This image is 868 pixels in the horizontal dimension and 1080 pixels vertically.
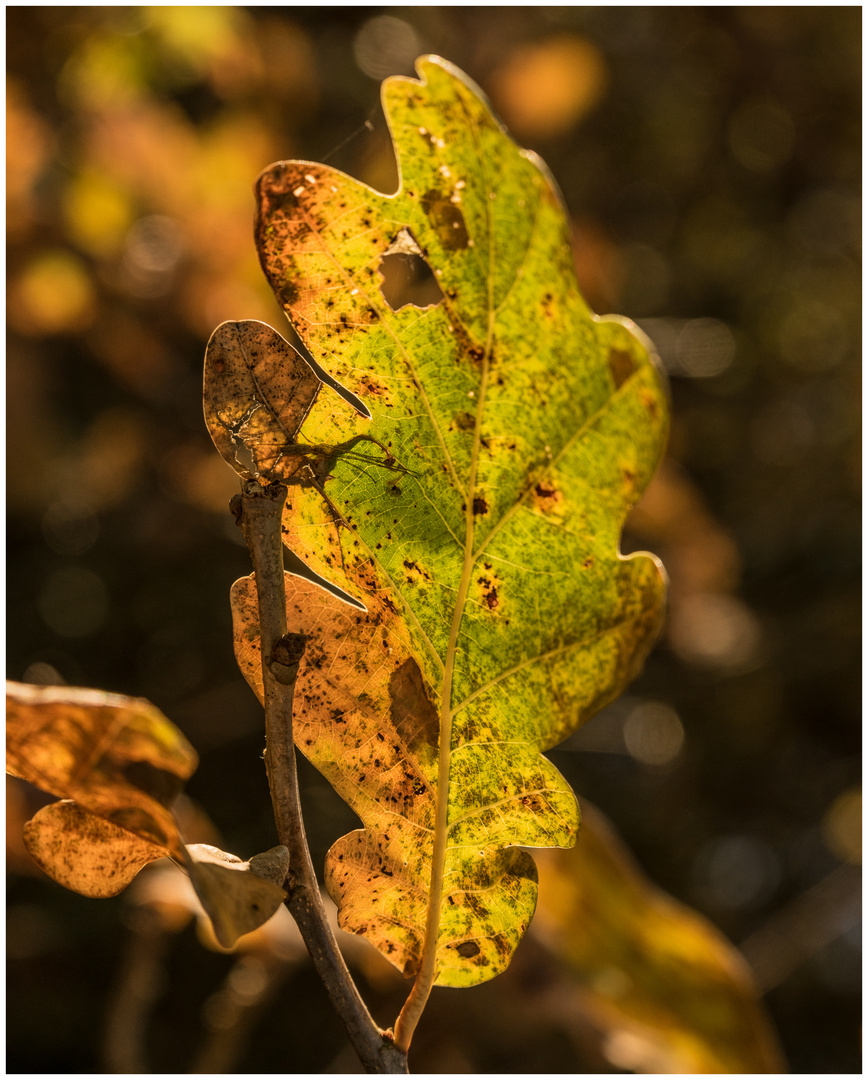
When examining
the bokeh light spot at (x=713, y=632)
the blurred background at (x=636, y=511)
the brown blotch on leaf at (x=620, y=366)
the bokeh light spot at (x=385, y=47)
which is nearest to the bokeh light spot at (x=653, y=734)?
the blurred background at (x=636, y=511)

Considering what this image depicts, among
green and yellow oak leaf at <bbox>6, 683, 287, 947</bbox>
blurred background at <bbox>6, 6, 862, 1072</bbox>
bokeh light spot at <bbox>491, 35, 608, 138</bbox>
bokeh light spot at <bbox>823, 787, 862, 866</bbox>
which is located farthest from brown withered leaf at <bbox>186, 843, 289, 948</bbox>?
bokeh light spot at <bbox>491, 35, 608, 138</bbox>

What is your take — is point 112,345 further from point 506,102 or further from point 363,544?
point 363,544

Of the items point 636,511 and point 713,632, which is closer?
point 636,511

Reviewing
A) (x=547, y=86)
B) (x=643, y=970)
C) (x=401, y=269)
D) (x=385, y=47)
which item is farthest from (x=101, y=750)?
(x=385, y=47)

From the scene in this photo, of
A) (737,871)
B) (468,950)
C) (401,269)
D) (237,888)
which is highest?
(401,269)

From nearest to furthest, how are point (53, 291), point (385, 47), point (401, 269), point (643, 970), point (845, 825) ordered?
point (401, 269) < point (643, 970) < point (53, 291) < point (845, 825) < point (385, 47)

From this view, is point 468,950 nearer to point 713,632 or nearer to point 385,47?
point 713,632

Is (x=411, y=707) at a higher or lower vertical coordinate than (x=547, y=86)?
lower

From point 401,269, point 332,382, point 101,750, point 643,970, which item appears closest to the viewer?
point 101,750
